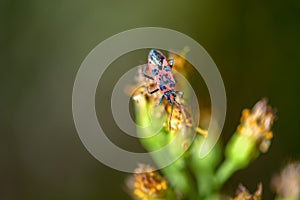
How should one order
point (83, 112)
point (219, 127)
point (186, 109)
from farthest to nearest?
point (83, 112) < point (219, 127) < point (186, 109)

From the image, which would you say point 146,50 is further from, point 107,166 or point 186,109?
point 186,109

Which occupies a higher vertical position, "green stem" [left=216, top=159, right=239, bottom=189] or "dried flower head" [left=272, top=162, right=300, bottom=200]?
"green stem" [left=216, top=159, right=239, bottom=189]

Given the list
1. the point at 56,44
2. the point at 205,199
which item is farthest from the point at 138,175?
the point at 56,44

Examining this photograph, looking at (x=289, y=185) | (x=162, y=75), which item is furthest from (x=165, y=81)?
(x=289, y=185)

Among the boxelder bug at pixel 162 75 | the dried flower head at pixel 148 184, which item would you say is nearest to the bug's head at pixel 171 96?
the boxelder bug at pixel 162 75

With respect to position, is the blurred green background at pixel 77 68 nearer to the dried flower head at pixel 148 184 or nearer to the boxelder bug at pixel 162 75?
the dried flower head at pixel 148 184

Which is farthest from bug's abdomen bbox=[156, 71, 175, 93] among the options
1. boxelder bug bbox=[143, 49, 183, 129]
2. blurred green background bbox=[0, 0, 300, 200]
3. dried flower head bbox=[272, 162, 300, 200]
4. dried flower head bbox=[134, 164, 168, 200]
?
blurred green background bbox=[0, 0, 300, 200]

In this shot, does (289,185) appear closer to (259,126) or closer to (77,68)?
(259,126)

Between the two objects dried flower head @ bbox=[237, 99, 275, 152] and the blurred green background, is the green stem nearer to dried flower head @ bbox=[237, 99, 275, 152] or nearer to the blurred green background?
dried flower head @ bbox=[237, 99, 275, 152]
